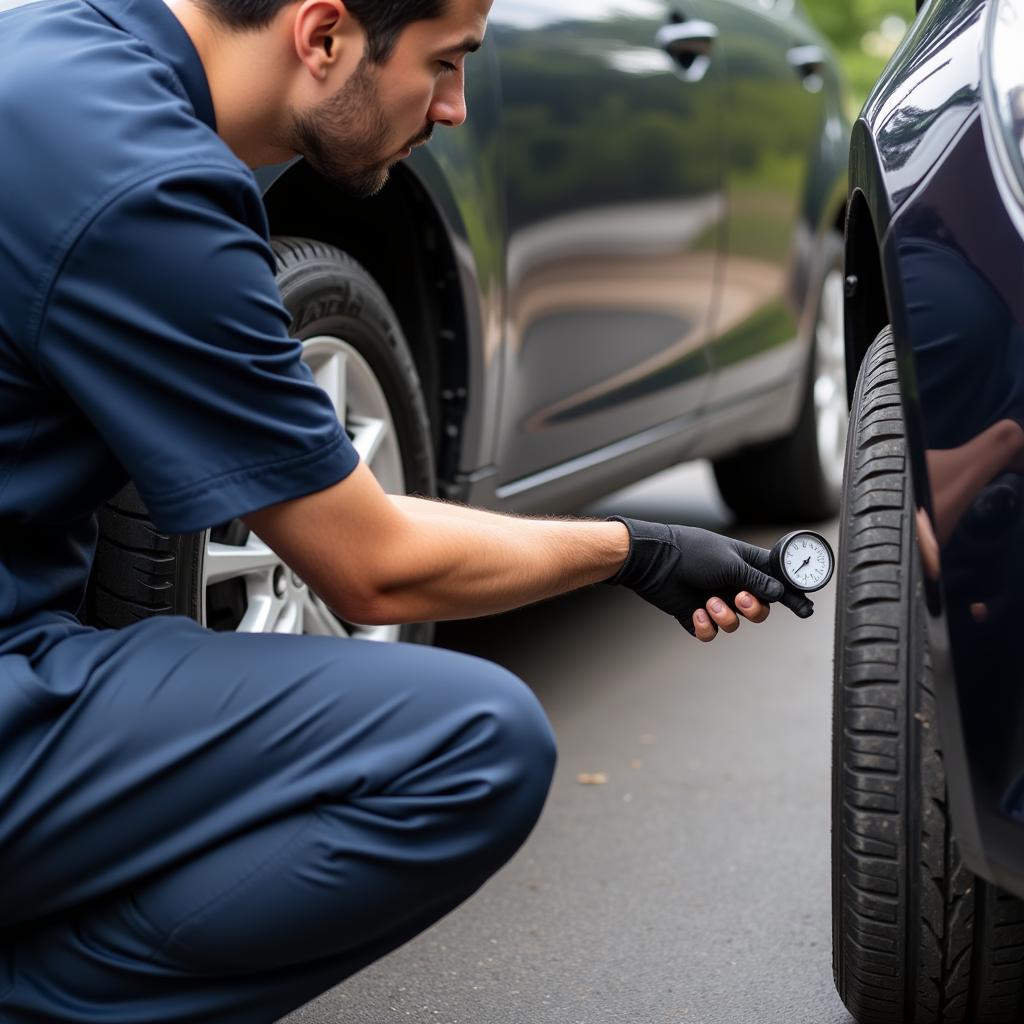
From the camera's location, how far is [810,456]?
187 inches

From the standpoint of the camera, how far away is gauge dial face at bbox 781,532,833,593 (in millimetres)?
2016

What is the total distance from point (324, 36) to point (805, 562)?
2.62ft

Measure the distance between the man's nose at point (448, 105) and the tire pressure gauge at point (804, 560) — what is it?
604 millimetres

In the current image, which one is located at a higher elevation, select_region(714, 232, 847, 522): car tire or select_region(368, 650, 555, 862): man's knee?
select_region(368, 650, 555, 862): man's knee

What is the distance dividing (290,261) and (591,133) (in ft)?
2.66

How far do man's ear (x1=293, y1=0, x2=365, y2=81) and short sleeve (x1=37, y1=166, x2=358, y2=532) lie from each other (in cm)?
16

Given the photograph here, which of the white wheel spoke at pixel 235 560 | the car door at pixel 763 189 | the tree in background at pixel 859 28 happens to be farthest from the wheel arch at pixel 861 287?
the tree in background at pixel 859 28

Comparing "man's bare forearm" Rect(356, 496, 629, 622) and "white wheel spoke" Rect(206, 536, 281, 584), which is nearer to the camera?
"man's bare forearm" Rect(356, 496, 629, 622)

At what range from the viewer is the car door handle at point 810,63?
4164 mm

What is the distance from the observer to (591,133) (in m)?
2.92

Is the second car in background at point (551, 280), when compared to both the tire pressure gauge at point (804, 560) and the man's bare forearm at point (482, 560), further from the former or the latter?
the tire pressure gauge at point (804, 560)

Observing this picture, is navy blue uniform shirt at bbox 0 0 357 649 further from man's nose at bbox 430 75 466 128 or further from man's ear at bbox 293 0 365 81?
man's nose at bbox 430 75 466 128

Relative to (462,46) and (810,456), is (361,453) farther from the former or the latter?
(810,456)

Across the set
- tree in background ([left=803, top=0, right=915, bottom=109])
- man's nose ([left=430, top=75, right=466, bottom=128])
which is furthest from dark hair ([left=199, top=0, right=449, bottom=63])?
tree in background ([left=803, top=0, right=915, bottom=109])
